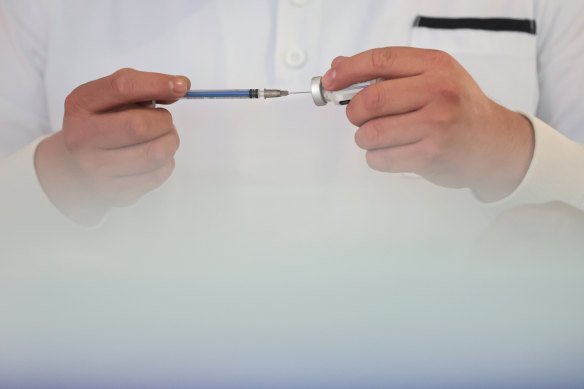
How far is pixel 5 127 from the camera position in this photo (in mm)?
569

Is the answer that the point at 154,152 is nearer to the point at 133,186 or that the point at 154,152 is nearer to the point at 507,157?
the point at 133,186

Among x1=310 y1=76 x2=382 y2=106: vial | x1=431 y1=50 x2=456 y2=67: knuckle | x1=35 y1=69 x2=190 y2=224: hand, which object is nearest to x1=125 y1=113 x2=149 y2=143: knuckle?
x1=35 y1=69 x2=190 y2=224: hand

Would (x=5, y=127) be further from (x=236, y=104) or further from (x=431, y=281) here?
(x=431, y=281)

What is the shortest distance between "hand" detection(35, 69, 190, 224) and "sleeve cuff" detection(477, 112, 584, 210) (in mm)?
316

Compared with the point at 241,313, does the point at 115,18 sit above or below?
above

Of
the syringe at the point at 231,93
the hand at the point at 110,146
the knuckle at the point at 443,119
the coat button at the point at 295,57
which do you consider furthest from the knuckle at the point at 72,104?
the knuckle at the point at 443,119

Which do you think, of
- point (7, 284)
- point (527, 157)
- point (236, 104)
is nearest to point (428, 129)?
point (527, 157)

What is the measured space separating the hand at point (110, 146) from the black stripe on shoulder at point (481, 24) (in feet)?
1.01

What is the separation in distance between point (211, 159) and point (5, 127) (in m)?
0.26

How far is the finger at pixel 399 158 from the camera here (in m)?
0.41

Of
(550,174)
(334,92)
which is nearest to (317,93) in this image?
(334,92)

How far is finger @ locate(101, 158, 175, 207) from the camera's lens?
45cm

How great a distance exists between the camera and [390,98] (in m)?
0.38

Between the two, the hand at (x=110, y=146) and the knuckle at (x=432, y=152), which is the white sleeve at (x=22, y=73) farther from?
the knuckle at (x=432, y=152)
